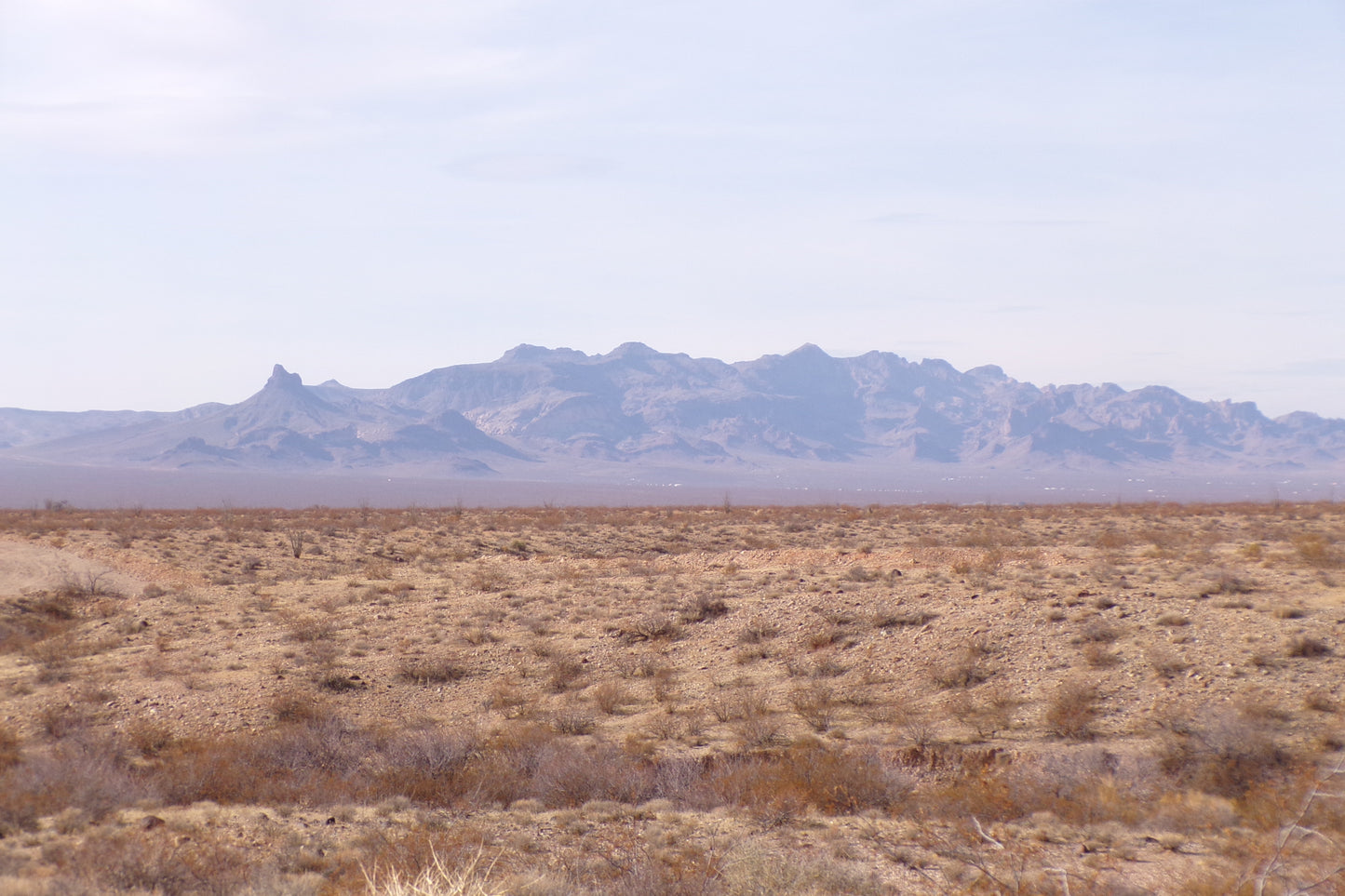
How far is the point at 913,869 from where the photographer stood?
314 inches

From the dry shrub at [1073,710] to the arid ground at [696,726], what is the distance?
0.07 meters

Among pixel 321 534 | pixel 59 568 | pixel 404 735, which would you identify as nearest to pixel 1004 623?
pixel 404 735

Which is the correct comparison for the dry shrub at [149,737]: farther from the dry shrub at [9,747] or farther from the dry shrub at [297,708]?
the dry shrub at [297,708]

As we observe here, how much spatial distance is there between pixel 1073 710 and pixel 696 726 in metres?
5.31

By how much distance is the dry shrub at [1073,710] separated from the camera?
12.1 meters

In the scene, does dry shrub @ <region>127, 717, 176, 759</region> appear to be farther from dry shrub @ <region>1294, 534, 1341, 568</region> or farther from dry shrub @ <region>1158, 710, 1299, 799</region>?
dry shrub @ <region>1294, 534, 1341, 568</region>

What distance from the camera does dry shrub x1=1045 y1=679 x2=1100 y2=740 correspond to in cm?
1211

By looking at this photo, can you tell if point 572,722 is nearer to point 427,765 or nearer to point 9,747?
point 427,765

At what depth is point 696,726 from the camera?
13.4 metres

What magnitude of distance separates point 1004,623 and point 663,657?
6.27 metres

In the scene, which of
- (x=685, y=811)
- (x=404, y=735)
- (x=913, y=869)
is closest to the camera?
(x=913, y=869)

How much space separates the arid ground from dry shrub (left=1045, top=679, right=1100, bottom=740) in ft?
0.22

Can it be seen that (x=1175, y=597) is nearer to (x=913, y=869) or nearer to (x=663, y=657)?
(x=663, y=657)

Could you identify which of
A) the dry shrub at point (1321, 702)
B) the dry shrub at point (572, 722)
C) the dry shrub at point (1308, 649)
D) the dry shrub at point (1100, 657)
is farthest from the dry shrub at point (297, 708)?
the dry shrub at point (1308, 649)
